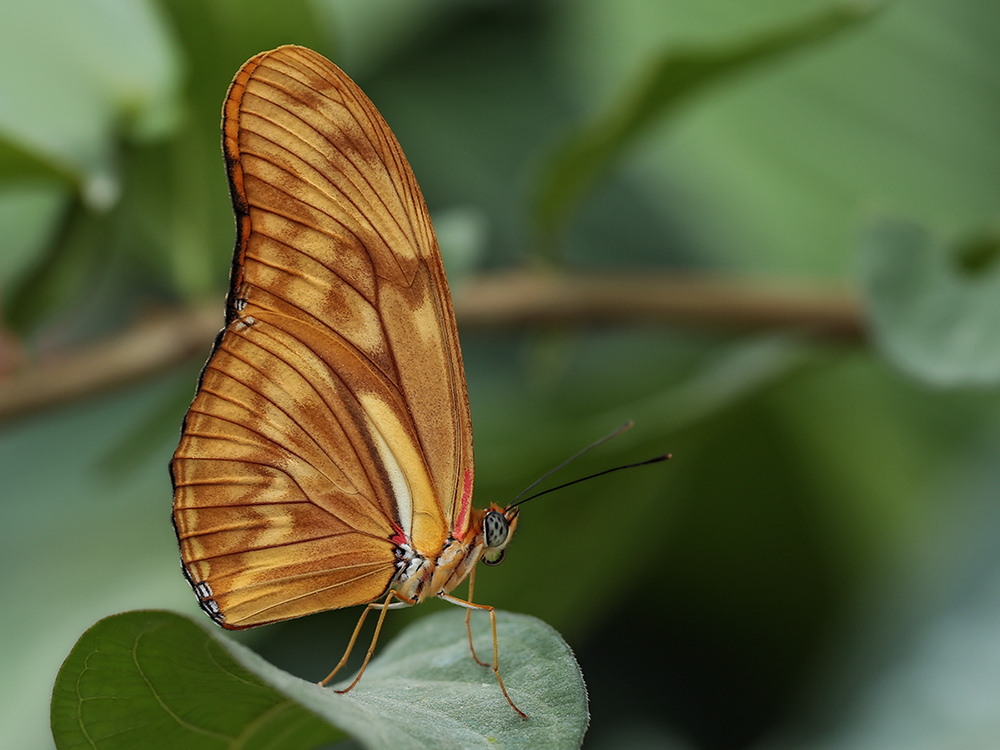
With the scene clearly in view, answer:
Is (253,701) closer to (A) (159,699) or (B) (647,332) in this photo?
(A) (159,699)

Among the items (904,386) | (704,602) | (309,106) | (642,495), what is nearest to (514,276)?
(642,495)

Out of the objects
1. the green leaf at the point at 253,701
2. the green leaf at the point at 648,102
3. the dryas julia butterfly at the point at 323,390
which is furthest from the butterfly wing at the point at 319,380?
the green leaf at the point at 648,102

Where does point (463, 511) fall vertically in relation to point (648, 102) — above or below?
below

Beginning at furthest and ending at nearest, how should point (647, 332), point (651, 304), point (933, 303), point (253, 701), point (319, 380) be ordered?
point (647, 332) → point (651, 304) → point (933, 303) → point (319, 380) → point (253, 701)

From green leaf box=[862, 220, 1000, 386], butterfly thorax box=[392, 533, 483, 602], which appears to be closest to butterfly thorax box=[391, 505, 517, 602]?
butterfly thorax box=[392, 533, 483, 602]

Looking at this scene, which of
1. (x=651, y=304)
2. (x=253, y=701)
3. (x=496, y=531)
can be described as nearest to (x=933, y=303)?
(x=651, y=304)

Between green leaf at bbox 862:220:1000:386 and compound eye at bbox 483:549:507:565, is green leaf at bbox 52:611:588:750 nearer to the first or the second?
compound eye at bbox 483:549:507:565
